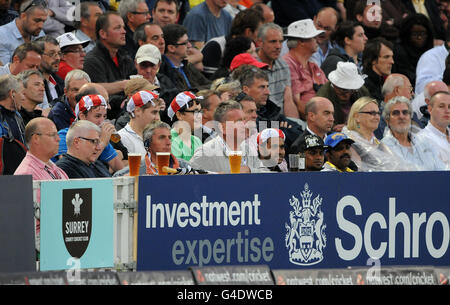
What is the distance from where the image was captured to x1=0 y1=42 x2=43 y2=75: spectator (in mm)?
10375

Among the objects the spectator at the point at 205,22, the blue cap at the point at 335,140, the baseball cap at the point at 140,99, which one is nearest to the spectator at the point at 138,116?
the baseball cap at the point at 140,99

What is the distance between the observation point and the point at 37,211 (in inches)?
295

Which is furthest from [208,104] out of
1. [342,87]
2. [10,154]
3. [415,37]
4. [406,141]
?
[415,37]

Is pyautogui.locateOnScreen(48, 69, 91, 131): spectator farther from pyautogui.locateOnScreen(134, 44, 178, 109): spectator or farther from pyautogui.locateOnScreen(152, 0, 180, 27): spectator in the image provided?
pyautogui.locateOnScreen(152, 0, 180, 27): spectator

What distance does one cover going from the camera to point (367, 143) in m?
10.5

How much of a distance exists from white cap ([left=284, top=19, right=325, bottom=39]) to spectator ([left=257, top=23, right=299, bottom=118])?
46 centimetres

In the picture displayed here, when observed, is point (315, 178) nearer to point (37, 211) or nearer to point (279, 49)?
point (37, 211)

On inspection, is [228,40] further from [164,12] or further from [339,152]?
[339,152]

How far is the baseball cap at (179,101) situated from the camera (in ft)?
34.0

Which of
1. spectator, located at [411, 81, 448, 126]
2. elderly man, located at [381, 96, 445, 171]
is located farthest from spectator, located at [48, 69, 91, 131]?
spectator, located at [411, 81, 448, 126]

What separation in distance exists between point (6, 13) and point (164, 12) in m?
2.16

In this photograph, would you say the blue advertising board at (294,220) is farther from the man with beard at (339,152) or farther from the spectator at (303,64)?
the spectator at (303,64)

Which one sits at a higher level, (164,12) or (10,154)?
(164,12)
